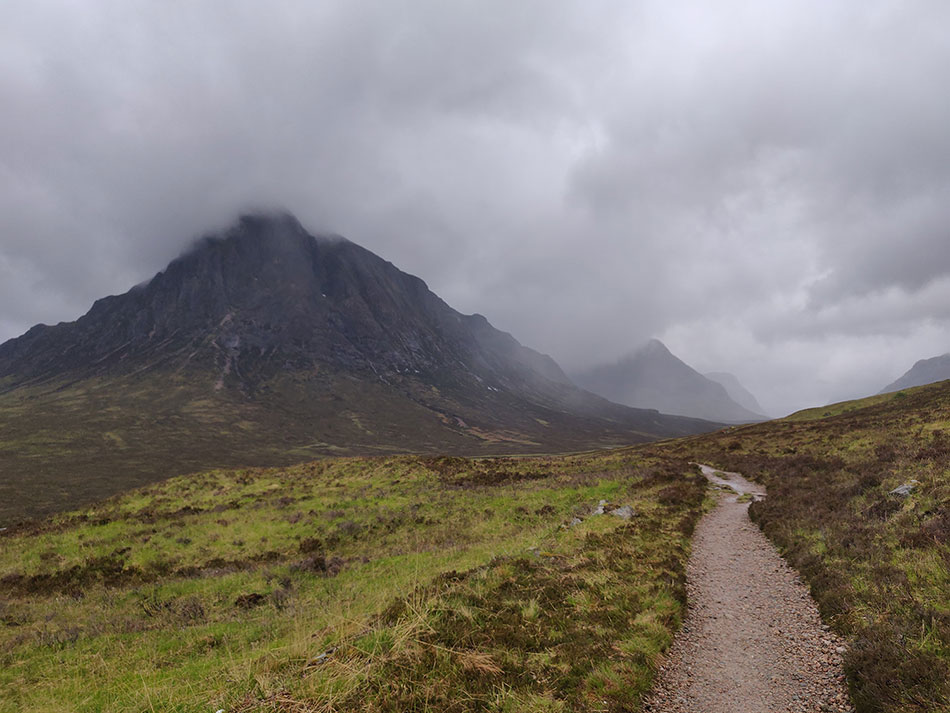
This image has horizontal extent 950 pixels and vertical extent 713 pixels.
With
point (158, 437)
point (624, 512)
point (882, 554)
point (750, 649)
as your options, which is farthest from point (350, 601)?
point (158, 437)

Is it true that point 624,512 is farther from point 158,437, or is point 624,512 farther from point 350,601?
point 158,437

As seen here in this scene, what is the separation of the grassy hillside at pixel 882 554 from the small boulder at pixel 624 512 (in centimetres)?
523

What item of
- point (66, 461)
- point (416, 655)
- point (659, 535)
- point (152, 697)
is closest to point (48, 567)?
point (152, 697)

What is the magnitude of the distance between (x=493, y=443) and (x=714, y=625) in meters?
176

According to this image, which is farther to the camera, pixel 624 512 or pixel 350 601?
pixel 624 512

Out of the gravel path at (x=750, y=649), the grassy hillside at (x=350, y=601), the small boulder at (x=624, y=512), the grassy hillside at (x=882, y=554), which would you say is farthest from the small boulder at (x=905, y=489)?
the small boulder at (x=624, y=512)

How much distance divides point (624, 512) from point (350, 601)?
1257 cm

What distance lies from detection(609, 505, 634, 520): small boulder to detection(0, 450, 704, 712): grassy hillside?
1.49 ft

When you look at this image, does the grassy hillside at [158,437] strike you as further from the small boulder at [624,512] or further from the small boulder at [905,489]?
the small boulder at [905,489]

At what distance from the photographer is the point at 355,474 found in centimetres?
3984

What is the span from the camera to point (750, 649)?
855 cm

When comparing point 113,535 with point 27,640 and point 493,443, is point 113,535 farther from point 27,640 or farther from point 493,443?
point 493,443

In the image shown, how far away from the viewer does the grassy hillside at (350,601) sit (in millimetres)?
6348

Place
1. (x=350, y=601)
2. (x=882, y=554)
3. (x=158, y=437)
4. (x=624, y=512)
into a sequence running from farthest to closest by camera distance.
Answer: (x=158, y=437)
(x=624, y=512)
(x=350, y=601)
(x=882, y=554)
